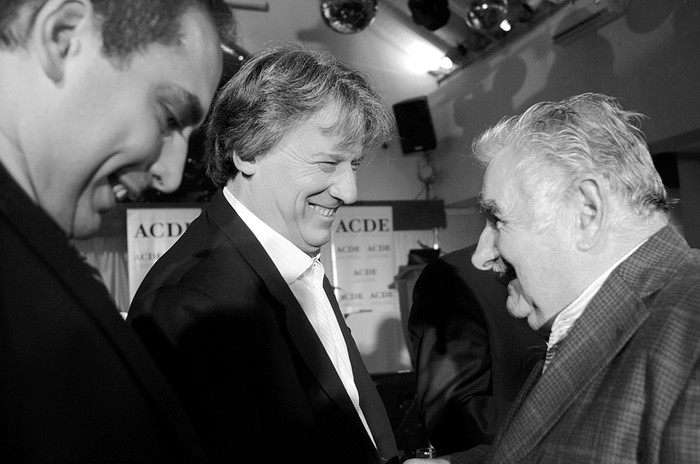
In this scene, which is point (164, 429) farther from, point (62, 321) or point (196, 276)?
point (196, 276)

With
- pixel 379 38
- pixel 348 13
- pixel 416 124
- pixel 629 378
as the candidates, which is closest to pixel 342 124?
pixel 629 378

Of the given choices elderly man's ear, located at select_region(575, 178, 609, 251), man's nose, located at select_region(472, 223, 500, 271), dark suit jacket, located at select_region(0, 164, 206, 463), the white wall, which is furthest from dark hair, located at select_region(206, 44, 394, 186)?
the white wall

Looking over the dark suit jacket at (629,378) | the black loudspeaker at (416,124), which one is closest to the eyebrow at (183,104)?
the dark suit jacket at (629,378)

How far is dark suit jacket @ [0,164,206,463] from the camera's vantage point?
1.56 ft

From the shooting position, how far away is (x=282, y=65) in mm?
1340

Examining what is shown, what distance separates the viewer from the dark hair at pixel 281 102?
1.32m

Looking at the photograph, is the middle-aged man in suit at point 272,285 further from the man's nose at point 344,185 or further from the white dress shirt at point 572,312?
the white dress shirt at point 572,312

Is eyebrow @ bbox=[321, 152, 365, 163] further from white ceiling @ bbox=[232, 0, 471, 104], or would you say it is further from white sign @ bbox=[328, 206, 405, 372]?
white ceiling @ bbox=[232, 0, 471, 104]

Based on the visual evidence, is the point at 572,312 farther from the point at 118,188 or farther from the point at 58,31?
the point at 58,31

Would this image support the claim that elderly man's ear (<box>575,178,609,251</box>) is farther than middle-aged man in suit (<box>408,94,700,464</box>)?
Yes

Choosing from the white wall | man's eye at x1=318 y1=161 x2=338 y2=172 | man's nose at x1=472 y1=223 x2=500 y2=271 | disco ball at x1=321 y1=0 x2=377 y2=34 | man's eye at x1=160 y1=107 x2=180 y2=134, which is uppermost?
disco ball at x1=321 y1=0 x2=377 y2=34

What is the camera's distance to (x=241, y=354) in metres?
1.02

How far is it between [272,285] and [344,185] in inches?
14.6

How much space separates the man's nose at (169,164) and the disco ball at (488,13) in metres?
6.01
